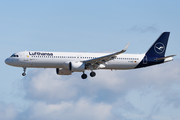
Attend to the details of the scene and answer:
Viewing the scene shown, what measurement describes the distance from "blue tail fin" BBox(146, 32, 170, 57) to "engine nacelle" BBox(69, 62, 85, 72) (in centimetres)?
1458

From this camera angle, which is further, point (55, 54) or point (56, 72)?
point (56, 72)

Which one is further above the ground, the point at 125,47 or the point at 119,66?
the point at 125,47

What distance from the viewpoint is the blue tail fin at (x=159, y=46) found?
240 ft

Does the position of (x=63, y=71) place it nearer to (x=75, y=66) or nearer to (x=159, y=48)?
(x=75, y=66)

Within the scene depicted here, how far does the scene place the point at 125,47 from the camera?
59031 mm

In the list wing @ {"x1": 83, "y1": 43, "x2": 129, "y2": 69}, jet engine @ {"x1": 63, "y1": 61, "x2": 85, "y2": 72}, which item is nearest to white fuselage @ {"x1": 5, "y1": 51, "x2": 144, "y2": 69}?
jet engine @ {"x1": 63, "y1": 61, "x2": 85, "y2": 72}

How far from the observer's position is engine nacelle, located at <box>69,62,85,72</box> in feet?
212

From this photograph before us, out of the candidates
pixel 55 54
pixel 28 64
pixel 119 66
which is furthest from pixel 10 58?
pixel 119 66

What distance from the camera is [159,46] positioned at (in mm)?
74125

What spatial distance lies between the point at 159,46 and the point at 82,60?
17000 mm

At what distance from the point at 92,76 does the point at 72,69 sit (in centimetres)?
489

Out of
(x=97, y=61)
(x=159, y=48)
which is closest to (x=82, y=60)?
(x=97, y=61)

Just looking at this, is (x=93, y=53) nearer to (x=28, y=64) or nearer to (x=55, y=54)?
(x=55, y=54)

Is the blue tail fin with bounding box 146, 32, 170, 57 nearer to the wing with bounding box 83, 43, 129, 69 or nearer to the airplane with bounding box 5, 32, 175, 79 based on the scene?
the airplane with bounding box 5, 32, 175, 79
